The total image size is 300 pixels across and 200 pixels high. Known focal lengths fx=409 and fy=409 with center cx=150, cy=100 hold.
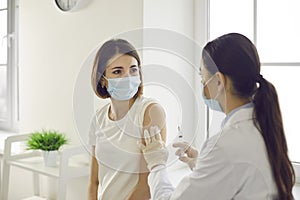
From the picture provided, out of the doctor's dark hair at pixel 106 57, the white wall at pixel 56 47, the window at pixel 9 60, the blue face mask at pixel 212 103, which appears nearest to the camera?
the blue face mask at pixel 212 103

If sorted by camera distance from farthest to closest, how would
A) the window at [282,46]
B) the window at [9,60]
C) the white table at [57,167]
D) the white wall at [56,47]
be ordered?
1. the window at [9,60]
2. the white wall at [56,47]
3. the white table at [57,167]
4. the window at [282,46]

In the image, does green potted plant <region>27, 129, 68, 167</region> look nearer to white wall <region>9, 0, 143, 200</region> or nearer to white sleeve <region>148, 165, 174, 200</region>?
white wall <region>9, 0, 143, 200</region>

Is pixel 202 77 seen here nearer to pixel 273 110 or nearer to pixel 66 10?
pixel 273 110

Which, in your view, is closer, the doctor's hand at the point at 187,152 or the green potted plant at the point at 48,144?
the doctor's hand at the point at 187,152

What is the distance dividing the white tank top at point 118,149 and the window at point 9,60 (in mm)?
1825

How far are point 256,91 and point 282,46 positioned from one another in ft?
2.83

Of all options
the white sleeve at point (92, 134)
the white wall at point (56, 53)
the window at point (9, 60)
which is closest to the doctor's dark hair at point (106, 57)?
the white sleeve at point (92, 134)

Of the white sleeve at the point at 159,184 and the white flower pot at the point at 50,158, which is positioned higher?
the white sleeve at the point at 159,184

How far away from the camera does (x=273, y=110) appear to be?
103cm

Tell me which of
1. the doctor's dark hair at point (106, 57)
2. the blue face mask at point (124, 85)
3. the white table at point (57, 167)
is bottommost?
the white table at point (57, 167)

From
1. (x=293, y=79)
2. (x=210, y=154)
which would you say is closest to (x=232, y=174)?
(x=210, y=154)

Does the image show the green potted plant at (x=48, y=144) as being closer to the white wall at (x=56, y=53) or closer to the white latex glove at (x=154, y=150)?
the white wall at (x=56, y=53)

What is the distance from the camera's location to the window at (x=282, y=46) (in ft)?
5.90

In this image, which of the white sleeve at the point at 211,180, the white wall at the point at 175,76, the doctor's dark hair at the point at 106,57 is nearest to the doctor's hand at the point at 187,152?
the white wall at the point at 175,76
